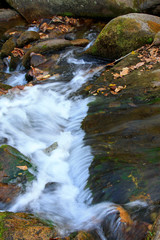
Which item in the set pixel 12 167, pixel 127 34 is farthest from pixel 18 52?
pixel 12 167

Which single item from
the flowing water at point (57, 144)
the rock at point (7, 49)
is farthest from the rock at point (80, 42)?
the rock at point (7, 49)

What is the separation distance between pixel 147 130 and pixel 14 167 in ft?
6.91

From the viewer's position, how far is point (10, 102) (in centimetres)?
560

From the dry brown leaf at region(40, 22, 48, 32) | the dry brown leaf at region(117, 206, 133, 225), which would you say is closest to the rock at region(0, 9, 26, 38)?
the dry brown leaf at region(40, 22, 48, 32)

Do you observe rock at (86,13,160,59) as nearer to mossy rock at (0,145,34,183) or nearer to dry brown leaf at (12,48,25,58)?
dry brown leaf at (12,48,25,58)

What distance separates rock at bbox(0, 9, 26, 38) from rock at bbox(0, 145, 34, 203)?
35.3 ft

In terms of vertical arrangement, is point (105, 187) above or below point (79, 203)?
above

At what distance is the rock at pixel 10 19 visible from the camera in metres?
12.3

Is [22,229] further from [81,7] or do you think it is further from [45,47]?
[81,7]

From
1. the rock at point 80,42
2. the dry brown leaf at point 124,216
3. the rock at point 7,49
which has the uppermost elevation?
the rock at point 80,42

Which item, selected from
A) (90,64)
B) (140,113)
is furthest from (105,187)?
(90,64)

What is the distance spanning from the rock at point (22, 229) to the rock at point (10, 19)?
11836mm

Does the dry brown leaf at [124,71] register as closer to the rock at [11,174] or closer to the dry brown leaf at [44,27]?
the rock at [11,174]

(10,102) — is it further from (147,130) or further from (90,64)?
(147,130)
